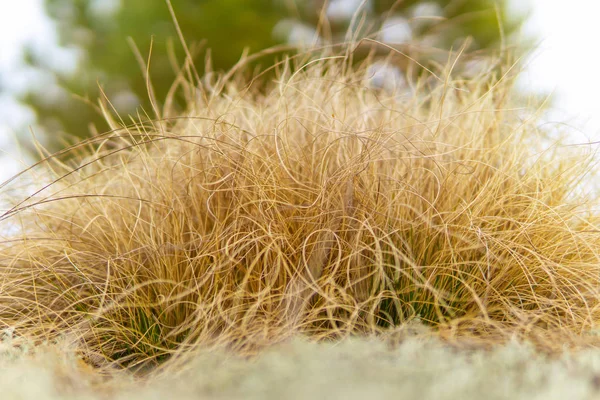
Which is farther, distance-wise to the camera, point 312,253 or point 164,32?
point 164,32

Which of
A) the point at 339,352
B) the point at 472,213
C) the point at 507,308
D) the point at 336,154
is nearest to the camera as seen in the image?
the point at 339,352

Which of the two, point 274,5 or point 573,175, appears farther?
point 274,5

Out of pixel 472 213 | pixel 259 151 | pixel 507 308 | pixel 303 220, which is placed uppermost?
pixel 259 151

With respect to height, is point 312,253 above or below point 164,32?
below

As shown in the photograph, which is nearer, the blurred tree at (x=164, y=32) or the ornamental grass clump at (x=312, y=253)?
the ornamental grass clump at (x=312, y=253)

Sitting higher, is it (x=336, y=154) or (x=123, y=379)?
(x=336, y=154)

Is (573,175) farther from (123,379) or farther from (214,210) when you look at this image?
(123,379)

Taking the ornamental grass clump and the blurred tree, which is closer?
the ornamental grass clump

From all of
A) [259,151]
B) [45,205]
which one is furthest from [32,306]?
[259,151]
